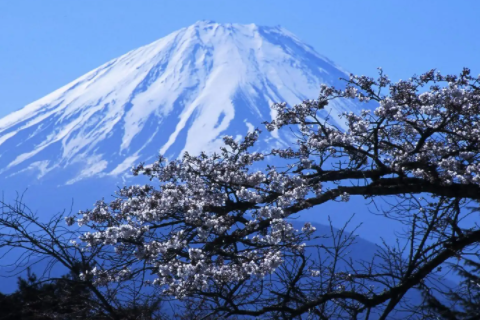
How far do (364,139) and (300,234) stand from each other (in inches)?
51.3

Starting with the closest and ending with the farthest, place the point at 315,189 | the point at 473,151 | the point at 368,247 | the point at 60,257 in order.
A: the point at 60,257, the point at 473,151, the point at 315,189, the point at 368,247

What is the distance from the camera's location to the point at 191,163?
25.7ft

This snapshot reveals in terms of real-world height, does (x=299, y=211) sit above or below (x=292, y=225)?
above

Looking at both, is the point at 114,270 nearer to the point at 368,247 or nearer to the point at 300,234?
the point at 300,234

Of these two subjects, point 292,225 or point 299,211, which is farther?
point 299,211

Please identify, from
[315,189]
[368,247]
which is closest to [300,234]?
[315,189]

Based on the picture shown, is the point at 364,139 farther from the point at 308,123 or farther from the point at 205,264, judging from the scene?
the point at 205,264

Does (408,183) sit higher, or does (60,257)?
(408,183)

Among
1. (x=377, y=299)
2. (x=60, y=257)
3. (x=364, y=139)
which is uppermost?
(x=364, y=139)

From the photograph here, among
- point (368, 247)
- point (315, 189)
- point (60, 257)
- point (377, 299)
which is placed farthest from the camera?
point (368, 247)

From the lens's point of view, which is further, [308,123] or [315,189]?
[308,123]

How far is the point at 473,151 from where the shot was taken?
6332 millimetres

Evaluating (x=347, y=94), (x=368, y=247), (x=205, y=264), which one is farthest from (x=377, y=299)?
(x=368, y=247)

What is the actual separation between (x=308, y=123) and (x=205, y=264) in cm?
263
